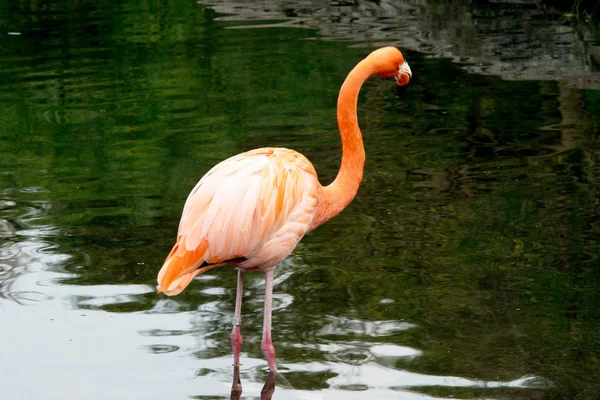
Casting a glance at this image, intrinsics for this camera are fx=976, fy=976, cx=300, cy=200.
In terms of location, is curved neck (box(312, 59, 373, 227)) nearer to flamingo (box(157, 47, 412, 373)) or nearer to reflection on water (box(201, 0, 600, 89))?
flamingo (box(157, 47, 412, 373))

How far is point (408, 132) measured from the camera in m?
8.56

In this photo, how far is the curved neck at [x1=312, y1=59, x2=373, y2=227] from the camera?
462cm

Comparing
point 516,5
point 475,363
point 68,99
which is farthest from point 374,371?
point 516,5

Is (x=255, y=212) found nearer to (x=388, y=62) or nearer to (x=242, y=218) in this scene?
(x=242, y=218)

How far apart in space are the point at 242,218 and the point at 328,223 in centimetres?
232

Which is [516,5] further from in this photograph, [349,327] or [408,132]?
[349,327]

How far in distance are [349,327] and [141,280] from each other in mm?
1379

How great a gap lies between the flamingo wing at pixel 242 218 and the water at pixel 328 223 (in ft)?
1.78

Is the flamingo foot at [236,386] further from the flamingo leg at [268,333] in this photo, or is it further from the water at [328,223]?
the flamingo leg at [268,333]

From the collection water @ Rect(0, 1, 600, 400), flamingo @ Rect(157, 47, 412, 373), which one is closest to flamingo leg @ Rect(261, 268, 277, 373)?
flamingo @ Rect(157, 47, 412, 373)

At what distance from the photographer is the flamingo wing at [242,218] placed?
425 cm

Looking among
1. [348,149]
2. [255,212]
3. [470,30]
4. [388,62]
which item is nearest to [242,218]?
[255,212]

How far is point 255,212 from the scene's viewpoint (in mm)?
4293

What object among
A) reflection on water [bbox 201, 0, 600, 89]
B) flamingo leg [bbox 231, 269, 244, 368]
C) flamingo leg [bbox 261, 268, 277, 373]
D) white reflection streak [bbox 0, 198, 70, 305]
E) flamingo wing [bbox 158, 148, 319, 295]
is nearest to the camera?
flamingo wing [bbox 158, 148, 319, 295]
